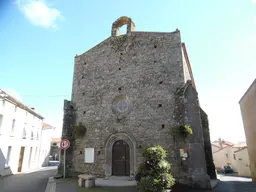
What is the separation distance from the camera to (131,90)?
11.6 meters

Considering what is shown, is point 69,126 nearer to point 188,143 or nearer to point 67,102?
point 67,102

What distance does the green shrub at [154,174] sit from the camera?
246 inches

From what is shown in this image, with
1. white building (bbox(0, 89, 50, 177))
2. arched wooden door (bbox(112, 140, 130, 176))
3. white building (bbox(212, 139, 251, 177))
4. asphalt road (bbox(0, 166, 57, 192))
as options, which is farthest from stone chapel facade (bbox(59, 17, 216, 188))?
white building (bbox(212, 139, 251, 177))

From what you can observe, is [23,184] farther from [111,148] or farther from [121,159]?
[121,159]

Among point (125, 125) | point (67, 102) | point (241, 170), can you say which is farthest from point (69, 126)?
point (241, 170)

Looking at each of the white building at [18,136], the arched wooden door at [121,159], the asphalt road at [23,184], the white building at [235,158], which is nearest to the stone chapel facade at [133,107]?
the arched wooden door at [121,159]

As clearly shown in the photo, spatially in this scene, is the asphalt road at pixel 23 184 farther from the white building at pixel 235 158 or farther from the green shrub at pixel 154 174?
the white building at pixel 235 158

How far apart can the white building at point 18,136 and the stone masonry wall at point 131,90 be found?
5887mm

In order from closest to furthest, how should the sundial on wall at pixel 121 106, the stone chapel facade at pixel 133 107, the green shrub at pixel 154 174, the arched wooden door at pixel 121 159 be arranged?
the green shrub at pixel 154 174 → the stone chapel facade at pixel 133 107 → the arched wooden door at pixel 121 159 → the sundial on wall at pixel 121 106

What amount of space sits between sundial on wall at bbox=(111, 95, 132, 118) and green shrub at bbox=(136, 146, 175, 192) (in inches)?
174

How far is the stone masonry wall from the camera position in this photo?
411 inches

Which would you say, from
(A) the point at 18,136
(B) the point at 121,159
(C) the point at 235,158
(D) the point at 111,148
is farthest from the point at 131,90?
(C) the point at 235,158

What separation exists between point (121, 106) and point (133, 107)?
3.22ft

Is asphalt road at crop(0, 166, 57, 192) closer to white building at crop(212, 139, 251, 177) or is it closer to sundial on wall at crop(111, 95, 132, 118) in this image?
sundial on wall at crop(111, 95, 132, 118)
